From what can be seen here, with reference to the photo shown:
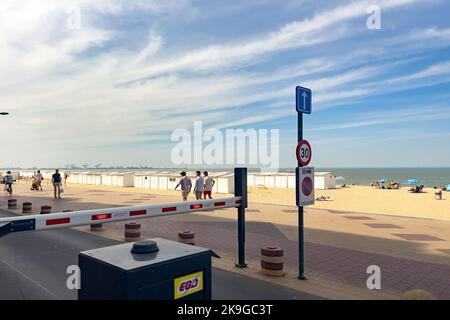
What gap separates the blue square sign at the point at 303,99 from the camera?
251 inches

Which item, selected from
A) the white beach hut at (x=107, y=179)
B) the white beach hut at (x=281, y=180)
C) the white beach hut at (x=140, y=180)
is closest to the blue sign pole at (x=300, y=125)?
the white beach hut at (x=140, y=180)

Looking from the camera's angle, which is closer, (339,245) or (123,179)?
(339,245)

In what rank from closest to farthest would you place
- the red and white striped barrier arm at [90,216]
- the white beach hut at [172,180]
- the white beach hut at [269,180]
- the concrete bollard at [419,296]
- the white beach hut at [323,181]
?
the red and white striped barrier arm at [90,216] < the concrete bollard at [419,296] < the white beach hut at [172,180] < the white beach hut at [323,181] < the white beach hut at [269,180]

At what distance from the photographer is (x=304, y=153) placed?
21.0 feet

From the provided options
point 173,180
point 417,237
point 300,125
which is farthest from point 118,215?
point 173,180

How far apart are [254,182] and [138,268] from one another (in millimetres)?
35980

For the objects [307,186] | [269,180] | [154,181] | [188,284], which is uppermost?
[307,186]

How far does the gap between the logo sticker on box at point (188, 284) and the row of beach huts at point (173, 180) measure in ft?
78.3

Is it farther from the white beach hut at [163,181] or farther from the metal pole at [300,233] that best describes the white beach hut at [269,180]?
the metal pole at [300,233]

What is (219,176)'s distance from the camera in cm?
2767

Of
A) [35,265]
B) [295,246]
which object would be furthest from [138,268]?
[295,246]

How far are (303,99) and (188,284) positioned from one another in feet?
15.5

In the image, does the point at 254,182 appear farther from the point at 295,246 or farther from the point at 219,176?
the point at 295,246

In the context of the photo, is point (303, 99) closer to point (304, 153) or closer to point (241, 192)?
point (304, 153)
